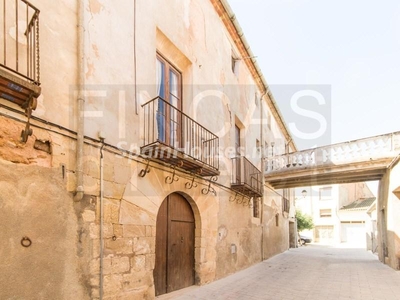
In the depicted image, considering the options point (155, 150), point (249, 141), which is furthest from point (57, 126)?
point (249, 141)

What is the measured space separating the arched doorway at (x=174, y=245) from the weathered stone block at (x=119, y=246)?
104 cm

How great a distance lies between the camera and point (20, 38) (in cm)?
314

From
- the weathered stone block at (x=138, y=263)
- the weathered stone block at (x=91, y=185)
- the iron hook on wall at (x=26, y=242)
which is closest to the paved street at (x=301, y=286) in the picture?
the weathered stone block at (x=138, y=263)

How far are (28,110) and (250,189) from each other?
7026 millimetres

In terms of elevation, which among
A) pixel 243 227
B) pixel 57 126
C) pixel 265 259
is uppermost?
pixel 57 126

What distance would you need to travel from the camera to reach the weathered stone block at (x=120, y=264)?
4.00 metres

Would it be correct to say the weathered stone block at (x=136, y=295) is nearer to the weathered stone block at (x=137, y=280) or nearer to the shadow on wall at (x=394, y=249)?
the weathered stone block at (x=137, y=280)

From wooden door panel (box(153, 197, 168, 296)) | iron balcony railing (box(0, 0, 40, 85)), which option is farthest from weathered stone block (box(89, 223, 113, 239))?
iron balcony railing (box(0, 0, 40, 85))

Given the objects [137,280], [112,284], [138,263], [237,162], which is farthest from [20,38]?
[237,162]

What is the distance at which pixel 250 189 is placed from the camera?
8961mm

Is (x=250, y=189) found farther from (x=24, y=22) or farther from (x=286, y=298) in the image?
(x=24, y=22)

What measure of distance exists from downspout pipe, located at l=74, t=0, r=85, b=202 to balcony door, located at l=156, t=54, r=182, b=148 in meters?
1.80

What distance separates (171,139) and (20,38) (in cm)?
312

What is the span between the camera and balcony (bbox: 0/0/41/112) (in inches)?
107
